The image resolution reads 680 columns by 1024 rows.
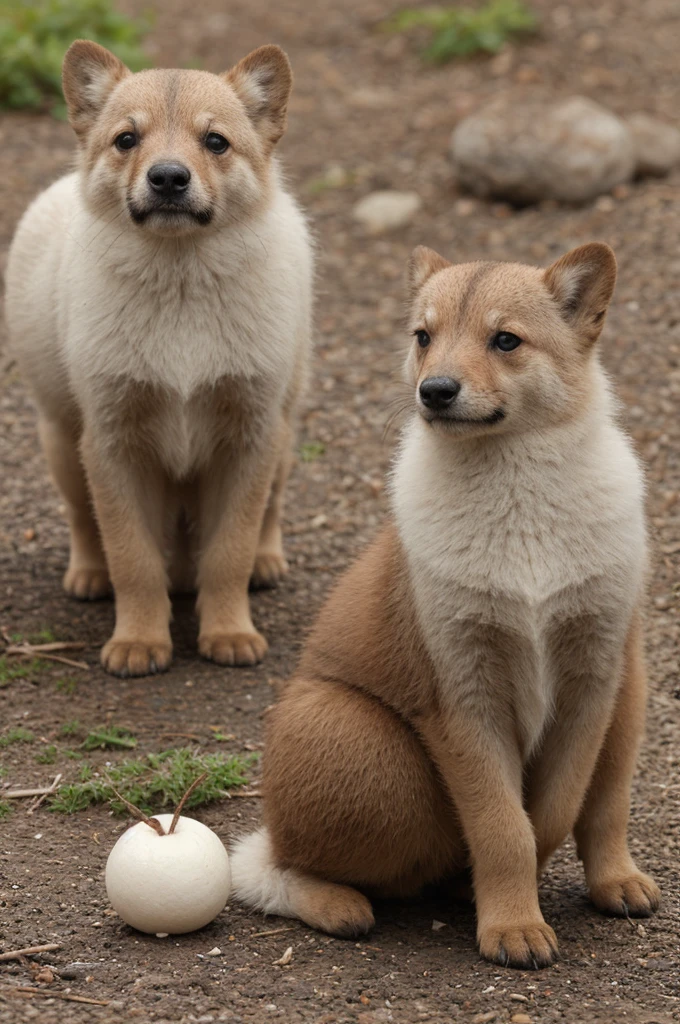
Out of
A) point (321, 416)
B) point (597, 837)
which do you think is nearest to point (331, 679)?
point (597, 837)

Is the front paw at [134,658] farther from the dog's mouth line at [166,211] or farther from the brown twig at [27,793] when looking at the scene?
the dog's mouth line at [166,211]

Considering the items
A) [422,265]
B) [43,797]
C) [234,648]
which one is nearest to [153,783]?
→ [43,797]

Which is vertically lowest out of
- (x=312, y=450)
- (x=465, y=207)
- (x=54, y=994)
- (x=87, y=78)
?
(x=312, y=450)

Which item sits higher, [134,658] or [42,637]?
[134,658]

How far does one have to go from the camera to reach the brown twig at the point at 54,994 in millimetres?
4379

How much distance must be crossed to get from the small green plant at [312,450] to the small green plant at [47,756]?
3.37m

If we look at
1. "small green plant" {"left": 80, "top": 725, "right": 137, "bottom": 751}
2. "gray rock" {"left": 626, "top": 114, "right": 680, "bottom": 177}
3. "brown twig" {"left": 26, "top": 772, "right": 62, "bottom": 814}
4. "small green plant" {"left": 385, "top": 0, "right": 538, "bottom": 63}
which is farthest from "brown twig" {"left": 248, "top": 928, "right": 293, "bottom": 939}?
"small green plant" {"left": 385, "top": 0, "right": 538, "bottom": 63}

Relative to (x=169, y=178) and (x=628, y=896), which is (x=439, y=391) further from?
(x=169, y=178)

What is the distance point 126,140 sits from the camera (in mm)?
6551

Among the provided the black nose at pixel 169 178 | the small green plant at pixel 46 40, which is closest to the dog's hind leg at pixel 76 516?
the black nose at pixel 169 178

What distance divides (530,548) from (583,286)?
0.93 m

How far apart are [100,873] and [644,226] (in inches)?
286

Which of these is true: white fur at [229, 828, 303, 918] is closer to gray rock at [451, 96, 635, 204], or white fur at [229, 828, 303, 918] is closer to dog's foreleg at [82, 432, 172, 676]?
dog's foreleg at [82, 432, 172, 676]

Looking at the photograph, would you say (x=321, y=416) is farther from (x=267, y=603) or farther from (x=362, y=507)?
(x=267, y=603)
